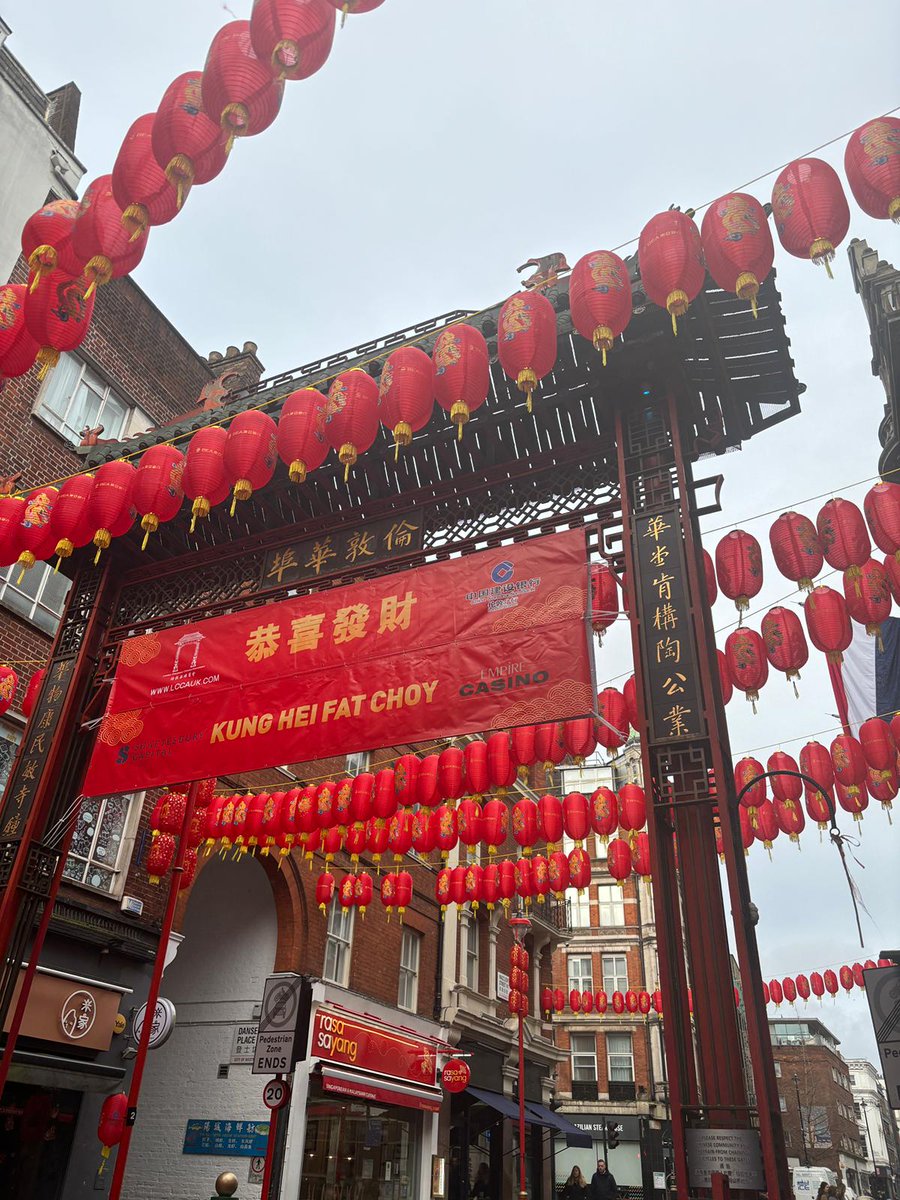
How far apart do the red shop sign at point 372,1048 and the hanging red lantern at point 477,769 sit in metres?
7.27

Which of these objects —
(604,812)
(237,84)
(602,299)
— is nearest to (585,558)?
(602,299)

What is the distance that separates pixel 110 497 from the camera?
329 inches

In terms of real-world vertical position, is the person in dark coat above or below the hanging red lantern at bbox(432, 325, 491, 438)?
below

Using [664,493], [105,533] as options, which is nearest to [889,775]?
[664,493]

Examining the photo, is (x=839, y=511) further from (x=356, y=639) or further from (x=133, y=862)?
(x=133, y=862)

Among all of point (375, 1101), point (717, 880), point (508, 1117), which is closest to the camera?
point (717, 880)

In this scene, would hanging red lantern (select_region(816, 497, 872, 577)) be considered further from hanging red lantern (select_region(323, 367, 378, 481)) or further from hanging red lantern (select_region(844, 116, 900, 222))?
hanging red lantern (select_region(323, 367, 378, 481))

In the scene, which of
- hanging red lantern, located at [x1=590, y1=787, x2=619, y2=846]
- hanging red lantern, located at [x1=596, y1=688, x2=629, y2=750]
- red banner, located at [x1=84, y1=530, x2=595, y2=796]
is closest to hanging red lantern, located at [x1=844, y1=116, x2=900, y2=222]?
red banner, located at [x1=84, y1=530, x2=595, y2=796]

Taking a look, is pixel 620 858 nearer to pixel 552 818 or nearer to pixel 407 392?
pixel 552 818

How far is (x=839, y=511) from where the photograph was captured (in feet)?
24.4

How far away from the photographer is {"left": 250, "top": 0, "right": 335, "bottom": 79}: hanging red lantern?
4.57 meters

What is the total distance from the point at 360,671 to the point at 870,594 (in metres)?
4.84

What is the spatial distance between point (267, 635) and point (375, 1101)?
45.0ft

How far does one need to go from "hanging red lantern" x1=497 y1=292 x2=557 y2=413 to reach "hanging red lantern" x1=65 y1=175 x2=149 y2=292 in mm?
2752
